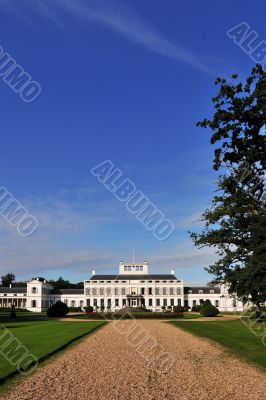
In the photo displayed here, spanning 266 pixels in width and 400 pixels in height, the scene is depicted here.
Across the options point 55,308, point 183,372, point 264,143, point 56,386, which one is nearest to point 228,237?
point 264,143

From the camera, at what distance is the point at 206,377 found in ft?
36.0

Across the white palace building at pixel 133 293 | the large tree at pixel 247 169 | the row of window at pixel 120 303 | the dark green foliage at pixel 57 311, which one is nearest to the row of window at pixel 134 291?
the white palace building at pixel 133 293

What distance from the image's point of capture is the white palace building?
97.3 m

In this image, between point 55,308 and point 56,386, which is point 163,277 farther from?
point 56,386

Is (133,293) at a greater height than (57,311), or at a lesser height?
greater

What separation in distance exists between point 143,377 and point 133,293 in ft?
288

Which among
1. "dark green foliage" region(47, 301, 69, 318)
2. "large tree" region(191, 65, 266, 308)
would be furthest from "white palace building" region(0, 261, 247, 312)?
"large tree" region(191, 65, 266, 308)

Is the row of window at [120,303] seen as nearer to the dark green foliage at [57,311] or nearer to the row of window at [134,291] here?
the row of window at [134,291]

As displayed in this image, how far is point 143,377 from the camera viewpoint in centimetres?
1096

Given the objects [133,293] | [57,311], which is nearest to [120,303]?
[133,293]

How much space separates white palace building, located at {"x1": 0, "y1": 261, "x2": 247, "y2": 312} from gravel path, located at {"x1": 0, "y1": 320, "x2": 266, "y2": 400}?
81438mm

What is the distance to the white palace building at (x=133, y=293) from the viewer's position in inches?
3831

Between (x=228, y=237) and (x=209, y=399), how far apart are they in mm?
16171

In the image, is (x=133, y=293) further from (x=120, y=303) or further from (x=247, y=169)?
(x=247, y=169)
